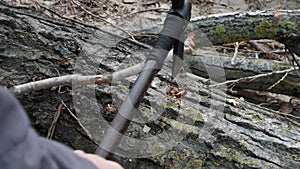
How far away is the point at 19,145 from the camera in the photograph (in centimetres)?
54

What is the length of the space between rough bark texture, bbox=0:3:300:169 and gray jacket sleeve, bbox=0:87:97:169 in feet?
2.32

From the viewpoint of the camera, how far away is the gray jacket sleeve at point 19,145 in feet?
1.72

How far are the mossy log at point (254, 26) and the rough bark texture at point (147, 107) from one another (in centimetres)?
54

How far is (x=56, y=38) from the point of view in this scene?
1.63m

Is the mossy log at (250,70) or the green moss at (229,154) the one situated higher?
the mossy log at (250,70)

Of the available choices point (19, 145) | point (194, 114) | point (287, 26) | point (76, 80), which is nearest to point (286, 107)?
point (287, 26)

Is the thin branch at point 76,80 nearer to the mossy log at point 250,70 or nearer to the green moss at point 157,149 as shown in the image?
the green moss at point 157,149

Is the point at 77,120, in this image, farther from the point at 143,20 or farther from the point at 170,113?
the point at 143,20

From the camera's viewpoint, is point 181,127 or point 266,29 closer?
point 181,127

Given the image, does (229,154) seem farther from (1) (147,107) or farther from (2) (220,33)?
(2) (220,33)

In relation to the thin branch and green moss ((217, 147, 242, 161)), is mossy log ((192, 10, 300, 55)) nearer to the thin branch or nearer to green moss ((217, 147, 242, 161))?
the thin branch

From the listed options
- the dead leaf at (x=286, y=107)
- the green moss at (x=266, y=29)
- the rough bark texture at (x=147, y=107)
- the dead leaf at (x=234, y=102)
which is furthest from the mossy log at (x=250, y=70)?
the dead leaf at (x=234, y=102)

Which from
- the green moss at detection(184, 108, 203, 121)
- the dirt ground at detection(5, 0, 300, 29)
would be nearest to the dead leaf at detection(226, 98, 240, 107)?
the green moss at detection(184, 108, 203, 121)

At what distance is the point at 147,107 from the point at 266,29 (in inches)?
37.3
